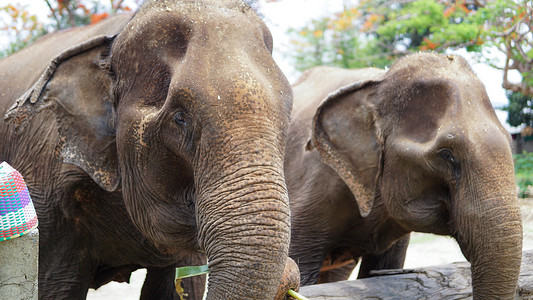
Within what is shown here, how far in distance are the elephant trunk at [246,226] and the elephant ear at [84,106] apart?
0.70m

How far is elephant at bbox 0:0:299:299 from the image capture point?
197cm

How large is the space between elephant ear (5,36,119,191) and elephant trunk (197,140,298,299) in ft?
2.31

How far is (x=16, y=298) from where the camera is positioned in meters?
1.80

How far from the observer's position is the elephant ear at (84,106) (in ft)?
8.48

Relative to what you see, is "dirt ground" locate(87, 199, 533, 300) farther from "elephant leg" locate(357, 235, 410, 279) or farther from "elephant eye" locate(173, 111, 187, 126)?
"elephant eye" locate(173, 111, 187, 126)

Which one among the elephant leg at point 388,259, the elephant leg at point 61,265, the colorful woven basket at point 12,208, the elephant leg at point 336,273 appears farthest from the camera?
the elephant leg at point 336,273

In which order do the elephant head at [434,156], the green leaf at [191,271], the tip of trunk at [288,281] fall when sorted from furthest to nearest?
the elephant head at [434,156]
the tip of trunk at [288,281]
the green leaf at [191,271]

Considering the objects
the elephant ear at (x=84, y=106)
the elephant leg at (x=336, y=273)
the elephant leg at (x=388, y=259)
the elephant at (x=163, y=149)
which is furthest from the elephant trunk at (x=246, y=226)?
the elephant leg at (x=336, y=273)

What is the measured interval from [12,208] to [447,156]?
227cm

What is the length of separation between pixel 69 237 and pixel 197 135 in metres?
1.09

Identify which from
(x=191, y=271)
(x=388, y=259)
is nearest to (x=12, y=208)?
(x=191, y=271)

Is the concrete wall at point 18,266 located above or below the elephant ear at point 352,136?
above

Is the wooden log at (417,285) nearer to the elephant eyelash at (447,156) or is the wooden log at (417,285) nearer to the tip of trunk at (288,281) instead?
the elephant eyelash at (447,156)

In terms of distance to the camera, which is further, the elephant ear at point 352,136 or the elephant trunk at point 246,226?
the elephant ear at point 352,136
